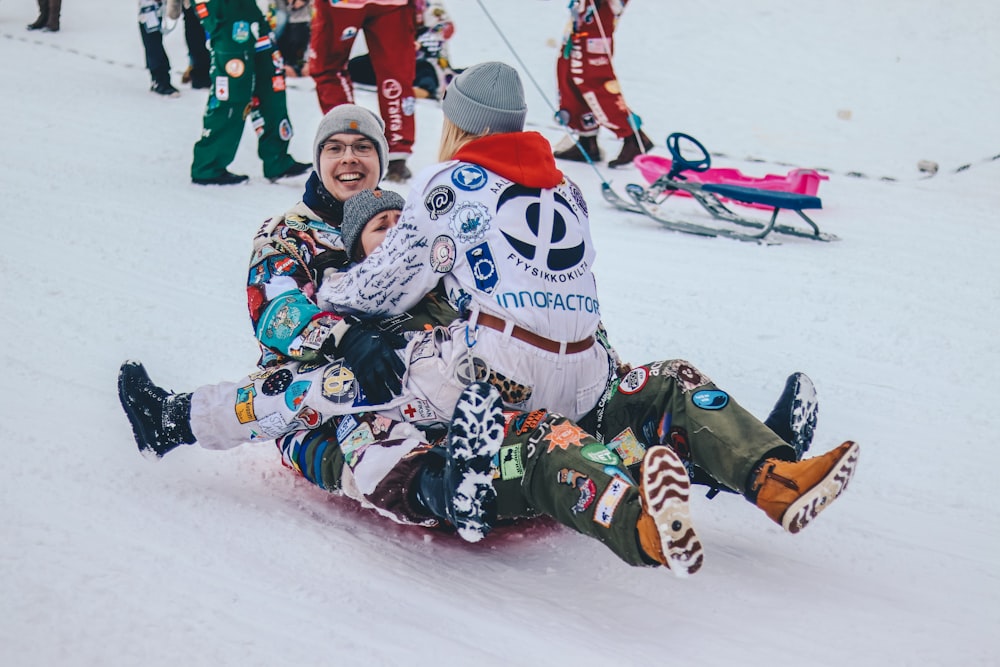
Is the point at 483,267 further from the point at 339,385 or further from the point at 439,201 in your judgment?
the point at 339,385

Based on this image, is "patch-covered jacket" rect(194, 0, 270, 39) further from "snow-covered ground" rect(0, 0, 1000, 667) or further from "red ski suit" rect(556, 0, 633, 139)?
"red ski suit" rect(556, 0, 633, 139)

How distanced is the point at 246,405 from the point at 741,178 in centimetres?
422

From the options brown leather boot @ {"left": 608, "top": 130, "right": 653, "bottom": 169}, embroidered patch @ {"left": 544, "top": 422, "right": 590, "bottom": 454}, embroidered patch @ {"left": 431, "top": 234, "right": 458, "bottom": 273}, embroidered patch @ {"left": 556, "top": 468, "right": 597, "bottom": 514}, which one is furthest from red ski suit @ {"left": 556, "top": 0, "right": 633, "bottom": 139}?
embroidered patch @ {"left": 556, "top": 468, "right": 597, "bottom": 514}

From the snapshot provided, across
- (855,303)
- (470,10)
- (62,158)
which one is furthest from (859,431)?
(470,10)

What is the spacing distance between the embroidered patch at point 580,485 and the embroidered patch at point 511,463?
11cm

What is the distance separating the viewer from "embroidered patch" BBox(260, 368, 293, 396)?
2.50 meters

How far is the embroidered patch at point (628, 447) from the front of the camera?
2.44 m

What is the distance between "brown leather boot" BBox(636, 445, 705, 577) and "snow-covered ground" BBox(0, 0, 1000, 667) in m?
0.24

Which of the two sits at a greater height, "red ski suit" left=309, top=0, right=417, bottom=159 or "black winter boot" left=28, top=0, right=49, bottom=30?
"red ski suit" left=309, top=0, right=417, bottom=159

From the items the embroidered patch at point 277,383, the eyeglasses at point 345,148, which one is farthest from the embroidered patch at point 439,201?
the eyeglasses at point 345,148

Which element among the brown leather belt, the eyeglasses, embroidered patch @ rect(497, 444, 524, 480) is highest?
the eyeglasses

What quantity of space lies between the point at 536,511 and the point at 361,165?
4.31 feet

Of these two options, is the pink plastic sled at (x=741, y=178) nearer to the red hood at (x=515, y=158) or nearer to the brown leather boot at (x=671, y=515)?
the red hood at (x=515, y=158)

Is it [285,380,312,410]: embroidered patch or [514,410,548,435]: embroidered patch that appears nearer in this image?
[514,410,548,435]: embroidered patch
